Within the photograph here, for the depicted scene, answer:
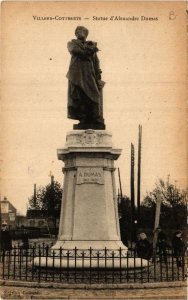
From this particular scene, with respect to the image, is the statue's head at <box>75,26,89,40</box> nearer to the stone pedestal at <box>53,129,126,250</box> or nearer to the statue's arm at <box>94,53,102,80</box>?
the statue's arm at <box>94,53,102,80</box>

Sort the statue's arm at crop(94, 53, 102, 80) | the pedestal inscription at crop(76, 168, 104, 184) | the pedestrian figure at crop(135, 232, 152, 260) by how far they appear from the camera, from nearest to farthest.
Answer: the pedestal inscription at crop(76, 168, 104, 184) → the statue's arm at crop(94, 53, 102, 80) → the pedestrian figure at crop(135, 232, 152, 260)

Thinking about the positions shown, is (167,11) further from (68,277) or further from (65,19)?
(68,277)

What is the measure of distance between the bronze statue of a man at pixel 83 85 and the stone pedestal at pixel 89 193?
49cm

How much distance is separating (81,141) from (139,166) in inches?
659

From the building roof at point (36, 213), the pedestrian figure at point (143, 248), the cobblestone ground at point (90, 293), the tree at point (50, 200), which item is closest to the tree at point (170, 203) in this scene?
the tree at point (50, 200)

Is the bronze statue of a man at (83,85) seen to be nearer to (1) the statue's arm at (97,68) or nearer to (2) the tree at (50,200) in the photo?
(1) the statue's arm at (97,68)

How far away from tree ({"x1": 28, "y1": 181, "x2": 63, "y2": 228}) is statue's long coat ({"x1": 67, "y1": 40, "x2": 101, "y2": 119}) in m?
35.3

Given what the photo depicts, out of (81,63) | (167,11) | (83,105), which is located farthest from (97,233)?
(167,11)

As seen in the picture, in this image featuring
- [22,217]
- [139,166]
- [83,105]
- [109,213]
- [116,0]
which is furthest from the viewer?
[22,217]

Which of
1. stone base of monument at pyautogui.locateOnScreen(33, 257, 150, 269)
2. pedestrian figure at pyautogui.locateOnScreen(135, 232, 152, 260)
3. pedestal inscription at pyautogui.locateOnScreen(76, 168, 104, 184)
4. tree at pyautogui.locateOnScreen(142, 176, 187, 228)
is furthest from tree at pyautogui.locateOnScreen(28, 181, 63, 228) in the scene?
stone base of monument at pyautogui.locateOnScreen(33, 257, 150, 269)

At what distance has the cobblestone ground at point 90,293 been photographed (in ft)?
28.8

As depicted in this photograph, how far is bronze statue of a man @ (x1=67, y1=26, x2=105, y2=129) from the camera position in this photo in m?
12.5

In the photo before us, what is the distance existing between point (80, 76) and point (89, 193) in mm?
2992

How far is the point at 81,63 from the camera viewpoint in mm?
12602
